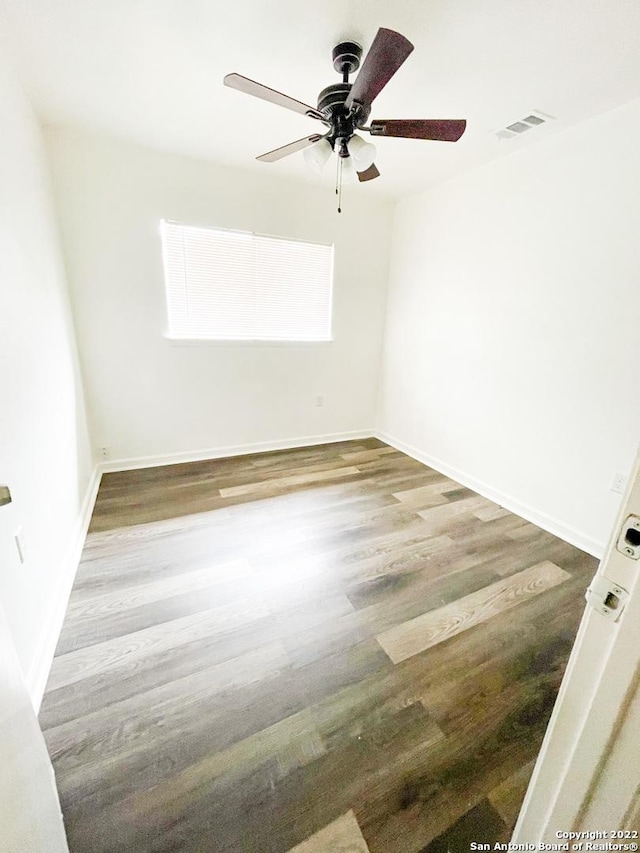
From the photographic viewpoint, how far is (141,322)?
9.28 ft

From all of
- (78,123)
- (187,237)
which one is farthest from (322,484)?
(78,123)

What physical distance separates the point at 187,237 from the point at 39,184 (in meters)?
0.99

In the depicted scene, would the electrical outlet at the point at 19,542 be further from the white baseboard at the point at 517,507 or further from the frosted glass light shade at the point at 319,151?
the white baseboard at the point at 517,507

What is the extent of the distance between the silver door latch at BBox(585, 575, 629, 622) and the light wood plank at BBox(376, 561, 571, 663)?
1.16m

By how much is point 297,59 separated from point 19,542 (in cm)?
240

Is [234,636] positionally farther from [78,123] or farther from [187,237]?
[78,123]

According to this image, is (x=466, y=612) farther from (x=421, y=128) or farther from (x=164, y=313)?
(x=164, y=313)

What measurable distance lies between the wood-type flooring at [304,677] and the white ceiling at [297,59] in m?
2.50

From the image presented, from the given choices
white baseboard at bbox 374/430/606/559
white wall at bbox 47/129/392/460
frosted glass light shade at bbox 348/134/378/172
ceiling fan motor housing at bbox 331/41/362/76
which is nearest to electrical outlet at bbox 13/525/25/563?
white wall at bbox 47/129/392/460

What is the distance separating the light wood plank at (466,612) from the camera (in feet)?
4.99

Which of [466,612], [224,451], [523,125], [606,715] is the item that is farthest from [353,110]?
[224,451]

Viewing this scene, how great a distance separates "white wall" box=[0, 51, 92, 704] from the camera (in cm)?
126

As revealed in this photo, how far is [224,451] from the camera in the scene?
342cm

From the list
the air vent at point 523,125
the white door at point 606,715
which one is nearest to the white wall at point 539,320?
the air vent at point 523,125
